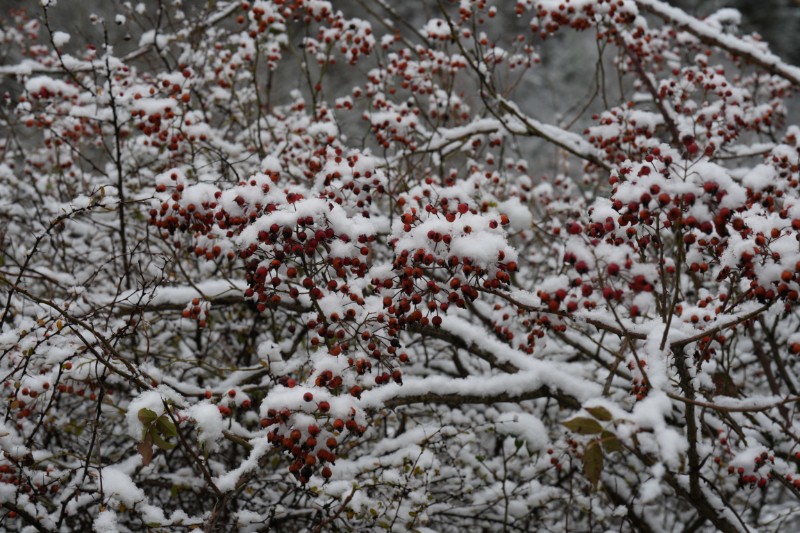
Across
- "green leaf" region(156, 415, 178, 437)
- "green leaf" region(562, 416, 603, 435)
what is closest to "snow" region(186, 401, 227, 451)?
"green leaf" region(156, 415, 178, 437)

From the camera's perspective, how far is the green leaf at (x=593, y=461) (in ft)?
4.75

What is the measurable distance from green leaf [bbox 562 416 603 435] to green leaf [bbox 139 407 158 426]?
1.26 metres

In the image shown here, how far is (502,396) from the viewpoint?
2727 mm

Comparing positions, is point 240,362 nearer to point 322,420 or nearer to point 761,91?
point 322,420

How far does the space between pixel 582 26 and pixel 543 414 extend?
8.22 feet

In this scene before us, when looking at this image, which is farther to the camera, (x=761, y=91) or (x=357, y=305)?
(x=761, y=91)

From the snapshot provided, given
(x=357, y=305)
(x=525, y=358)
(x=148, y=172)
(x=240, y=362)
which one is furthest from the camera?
(x=148, y=172)

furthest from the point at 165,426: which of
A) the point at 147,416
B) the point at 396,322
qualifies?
the point at 396,322

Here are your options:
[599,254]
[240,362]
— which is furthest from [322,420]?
[240,362]

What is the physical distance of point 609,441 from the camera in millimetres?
1489

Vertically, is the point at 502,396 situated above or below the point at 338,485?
above

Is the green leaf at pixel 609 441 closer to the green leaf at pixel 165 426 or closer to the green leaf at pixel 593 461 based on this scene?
the green leaf at pixel 593 461

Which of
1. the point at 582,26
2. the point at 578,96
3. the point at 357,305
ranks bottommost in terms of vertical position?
the point at 357,305

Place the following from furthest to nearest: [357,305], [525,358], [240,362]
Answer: [240,362]
[525,358]
[357,305]
